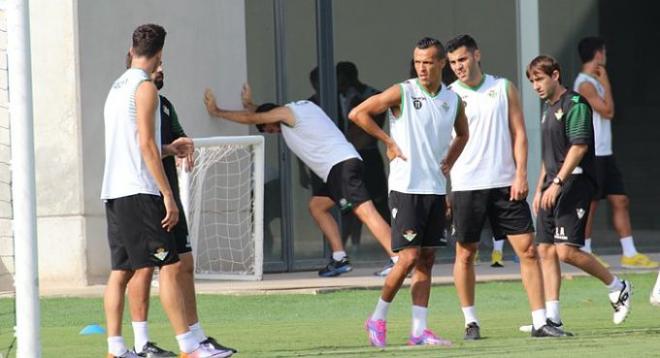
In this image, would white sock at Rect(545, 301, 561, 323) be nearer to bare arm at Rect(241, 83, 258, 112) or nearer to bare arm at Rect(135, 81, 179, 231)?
bare arm at Rect(135, 81, 179, 231)

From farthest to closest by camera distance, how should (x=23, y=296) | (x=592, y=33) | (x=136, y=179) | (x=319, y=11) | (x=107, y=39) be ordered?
(x=592, y=33) → (x=319, y=11) → (x=107, y=39) → (x=136, y=179) → (x=23, y=296)

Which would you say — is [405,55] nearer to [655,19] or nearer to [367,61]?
[367,61]

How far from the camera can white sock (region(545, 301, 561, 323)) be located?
10.5 m

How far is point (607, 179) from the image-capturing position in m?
15.6

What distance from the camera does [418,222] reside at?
9984mm

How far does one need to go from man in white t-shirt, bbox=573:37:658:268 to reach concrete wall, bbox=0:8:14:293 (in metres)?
5.58

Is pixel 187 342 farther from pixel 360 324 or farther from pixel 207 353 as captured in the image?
pixel 360 324

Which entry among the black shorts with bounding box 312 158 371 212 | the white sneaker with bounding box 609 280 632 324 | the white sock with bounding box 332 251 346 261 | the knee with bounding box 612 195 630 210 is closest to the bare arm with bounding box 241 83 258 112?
the black shorts with bounding box 312 158 371 212

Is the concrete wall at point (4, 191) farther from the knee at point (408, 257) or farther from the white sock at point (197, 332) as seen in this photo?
the knee at point (408, 257)

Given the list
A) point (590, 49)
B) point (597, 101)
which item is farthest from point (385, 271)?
point (590, 49)

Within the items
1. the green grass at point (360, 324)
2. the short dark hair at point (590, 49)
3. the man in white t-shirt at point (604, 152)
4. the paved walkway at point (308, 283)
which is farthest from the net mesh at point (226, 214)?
the short dark hair at point (590, 49)

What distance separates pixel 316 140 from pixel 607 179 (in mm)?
3014

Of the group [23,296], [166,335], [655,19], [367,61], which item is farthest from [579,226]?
[655,19]

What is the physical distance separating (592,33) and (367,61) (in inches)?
112
